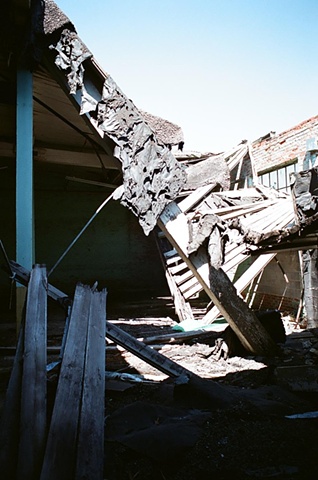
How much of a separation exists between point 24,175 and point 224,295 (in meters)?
2.89

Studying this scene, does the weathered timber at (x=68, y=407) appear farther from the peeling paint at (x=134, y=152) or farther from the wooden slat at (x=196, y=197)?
the wooden slat at (x=196, y=197)

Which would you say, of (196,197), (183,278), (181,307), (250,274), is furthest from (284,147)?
(181,307)

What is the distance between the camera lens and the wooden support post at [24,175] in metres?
4.21

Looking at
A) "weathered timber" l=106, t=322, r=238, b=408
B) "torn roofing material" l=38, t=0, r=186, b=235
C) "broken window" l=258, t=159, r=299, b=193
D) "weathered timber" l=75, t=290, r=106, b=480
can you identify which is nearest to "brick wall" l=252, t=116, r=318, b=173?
"broken window" l=258, t=159, r=299, b=193

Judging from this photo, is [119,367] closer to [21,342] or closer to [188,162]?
[21,342]

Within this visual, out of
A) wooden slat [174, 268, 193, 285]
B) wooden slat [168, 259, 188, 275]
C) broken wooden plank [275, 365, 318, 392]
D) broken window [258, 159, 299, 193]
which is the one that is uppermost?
broken window [258, 159, 299, 193]

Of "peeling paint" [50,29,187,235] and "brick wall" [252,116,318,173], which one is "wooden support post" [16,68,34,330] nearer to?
"peeling paint" [50,29,187,235]

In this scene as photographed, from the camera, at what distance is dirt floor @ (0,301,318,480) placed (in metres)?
2.02

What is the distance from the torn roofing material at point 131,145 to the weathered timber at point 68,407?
1972 mm

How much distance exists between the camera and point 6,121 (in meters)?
5.74

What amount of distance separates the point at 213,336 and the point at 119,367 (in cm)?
174

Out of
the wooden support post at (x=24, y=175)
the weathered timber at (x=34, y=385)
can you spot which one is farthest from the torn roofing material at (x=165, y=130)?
the weathered timber at (x=34, y=385)

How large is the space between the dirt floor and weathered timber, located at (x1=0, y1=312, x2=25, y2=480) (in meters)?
0.51

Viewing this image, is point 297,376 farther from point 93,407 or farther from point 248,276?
point 248,276
